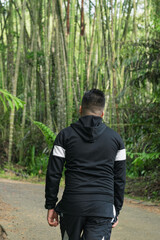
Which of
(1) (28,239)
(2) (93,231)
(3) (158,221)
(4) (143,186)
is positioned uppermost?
(2) (93,231)

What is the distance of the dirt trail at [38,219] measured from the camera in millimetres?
3324

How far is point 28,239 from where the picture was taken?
10.3 ft

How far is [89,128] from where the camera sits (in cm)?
199

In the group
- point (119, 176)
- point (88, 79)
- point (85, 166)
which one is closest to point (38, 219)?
point (119, 176)

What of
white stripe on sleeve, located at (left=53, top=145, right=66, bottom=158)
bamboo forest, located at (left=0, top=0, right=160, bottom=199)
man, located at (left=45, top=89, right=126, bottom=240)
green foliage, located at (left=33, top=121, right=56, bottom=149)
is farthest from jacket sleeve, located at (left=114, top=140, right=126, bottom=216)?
green foliage, located at (left=33, top=121, right=56, bottom=149)

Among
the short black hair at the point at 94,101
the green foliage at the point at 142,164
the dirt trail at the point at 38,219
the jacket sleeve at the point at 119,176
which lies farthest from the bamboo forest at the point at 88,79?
the short black hair at the point at 94,101

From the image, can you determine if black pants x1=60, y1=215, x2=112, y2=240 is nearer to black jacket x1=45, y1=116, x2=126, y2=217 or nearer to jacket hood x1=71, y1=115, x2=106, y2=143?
black jacket x1=45, y1=116, x2=126, y2=217

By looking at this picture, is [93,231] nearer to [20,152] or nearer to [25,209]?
[25,209]

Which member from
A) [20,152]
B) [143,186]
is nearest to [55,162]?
[143,186]

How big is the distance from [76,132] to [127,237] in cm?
183

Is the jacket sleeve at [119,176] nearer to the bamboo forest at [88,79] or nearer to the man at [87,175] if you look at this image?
the man at [87,175]

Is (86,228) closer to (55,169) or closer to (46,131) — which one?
(55,169)

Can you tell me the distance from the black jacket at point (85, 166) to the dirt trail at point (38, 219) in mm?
1288

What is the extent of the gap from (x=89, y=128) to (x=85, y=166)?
18 cm
